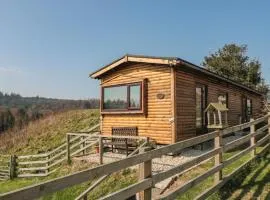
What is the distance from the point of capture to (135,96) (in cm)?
1424

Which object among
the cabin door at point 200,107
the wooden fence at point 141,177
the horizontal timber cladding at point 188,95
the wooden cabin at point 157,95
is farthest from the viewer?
the cabin door at point 200,107

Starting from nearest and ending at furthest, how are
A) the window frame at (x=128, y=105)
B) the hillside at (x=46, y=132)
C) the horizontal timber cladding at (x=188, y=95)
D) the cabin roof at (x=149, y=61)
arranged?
the cabin roof at (x=149, y=61) < the horizontal timber cladding at (x=188, y=95) < the window frame at (x=128, y=105) < the hillside at (x=46, y=132)

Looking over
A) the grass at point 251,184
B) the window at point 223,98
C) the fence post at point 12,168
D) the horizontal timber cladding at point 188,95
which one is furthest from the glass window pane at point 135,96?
the fence post at point 12,168

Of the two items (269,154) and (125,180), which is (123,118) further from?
(269,154)

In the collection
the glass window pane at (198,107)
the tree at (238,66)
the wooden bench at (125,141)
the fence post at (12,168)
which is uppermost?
the tree at (238,66)

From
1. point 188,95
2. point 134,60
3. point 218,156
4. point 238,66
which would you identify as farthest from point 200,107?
point 238,66

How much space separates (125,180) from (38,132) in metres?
21.1

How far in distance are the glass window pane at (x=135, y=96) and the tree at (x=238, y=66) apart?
24923 millimetres

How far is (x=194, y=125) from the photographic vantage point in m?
14.1

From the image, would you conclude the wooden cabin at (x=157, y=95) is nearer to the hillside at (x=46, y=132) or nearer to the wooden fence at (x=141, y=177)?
the wooden fence at (x=141, y=177)

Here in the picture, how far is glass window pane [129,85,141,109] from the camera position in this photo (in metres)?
14.1

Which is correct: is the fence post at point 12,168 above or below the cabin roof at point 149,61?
below

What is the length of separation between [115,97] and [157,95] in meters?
2.54

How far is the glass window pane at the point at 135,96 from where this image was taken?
14.1 meters
